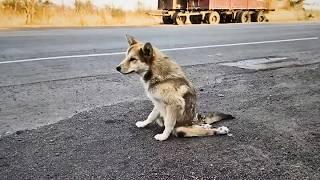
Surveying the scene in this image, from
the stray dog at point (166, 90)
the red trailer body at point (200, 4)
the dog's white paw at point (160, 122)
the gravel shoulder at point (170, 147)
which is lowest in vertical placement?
the gravel shoulder at point (170, 147)

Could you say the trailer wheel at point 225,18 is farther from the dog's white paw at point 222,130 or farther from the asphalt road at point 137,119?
the dog's white paw at point 222,130

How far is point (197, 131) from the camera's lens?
15.5 feet

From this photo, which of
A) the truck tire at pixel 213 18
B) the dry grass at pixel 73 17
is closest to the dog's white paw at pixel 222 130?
the dry grass at pixel 73 17

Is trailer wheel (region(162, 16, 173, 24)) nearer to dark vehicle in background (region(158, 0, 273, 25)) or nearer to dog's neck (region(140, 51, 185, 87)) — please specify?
dark vehicle in background (region(158, 0, 273, 25))

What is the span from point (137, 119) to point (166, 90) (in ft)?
2.94

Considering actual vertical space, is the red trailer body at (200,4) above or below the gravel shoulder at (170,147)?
above

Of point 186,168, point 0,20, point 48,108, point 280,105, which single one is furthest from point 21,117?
point 0,20

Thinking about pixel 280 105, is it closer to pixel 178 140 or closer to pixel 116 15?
pixel 178 140

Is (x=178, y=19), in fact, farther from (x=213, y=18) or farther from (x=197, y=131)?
(x=197, y=131)

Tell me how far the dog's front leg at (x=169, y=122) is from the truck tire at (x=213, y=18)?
68.1ft

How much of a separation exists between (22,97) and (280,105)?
368 cm

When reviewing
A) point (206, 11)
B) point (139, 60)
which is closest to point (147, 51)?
point (139, 60)

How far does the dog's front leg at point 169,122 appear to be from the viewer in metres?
4.60

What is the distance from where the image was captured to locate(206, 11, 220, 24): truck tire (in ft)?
81.6
